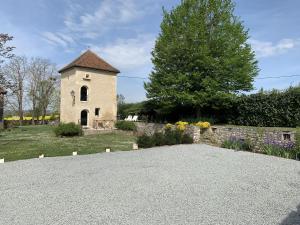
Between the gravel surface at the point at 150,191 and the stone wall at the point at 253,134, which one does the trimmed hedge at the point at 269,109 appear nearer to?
the stone wall at the point at 253,134

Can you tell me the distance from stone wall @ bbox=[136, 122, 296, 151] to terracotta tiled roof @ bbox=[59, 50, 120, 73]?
1808 centimetres

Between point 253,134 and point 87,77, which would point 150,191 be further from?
point 87,77

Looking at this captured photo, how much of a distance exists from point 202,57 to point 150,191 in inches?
579

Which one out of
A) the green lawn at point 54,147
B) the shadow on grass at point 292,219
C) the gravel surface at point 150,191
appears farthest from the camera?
the green lawn at point 54,147

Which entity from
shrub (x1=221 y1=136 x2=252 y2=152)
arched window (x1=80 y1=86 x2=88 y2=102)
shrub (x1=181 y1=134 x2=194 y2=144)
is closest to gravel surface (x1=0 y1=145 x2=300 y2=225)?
shrub (x1=221 y1=136 x2=252 y2=152)

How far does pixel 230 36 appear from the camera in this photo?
19766mm

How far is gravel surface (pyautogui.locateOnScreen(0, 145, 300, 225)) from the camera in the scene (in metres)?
4.25

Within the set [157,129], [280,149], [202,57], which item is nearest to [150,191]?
[280,149]

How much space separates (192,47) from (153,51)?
3822mm

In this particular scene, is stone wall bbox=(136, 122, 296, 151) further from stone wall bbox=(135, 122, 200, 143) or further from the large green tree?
the large green tree

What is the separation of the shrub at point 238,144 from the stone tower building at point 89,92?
18296 millimetres

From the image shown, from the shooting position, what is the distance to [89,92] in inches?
1168

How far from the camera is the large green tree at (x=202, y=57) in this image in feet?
61.5

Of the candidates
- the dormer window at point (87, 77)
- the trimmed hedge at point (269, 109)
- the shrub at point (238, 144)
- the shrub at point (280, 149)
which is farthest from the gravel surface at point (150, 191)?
the dormer window at point (87, 77)
